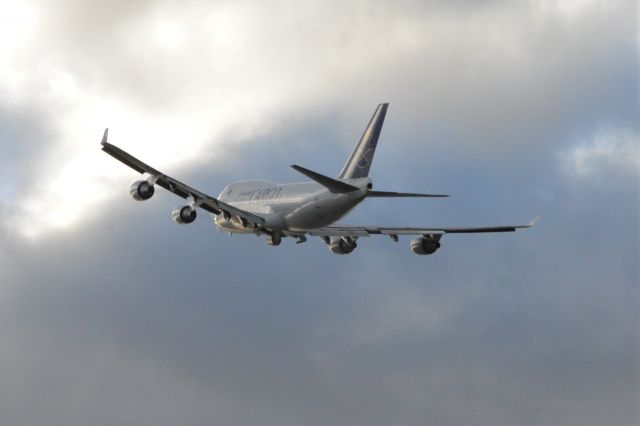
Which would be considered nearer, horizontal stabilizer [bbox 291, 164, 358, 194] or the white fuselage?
horizontal stabilizer [bbox 291, 164, 358, 194]

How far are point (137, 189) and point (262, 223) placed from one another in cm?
941

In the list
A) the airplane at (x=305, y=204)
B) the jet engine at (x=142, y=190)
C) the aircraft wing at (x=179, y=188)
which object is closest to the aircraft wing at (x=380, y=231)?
the airplane at (x=305, y=204)

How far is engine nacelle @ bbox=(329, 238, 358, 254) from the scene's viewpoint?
96.4 metres

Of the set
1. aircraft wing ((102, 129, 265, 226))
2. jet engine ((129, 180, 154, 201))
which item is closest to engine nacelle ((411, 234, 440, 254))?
aircraft wing ((102, 129, 265, 226))

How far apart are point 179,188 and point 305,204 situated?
27.7 feet

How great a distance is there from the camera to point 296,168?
7619 centimetres

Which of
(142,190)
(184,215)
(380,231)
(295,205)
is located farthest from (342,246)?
(142,190)

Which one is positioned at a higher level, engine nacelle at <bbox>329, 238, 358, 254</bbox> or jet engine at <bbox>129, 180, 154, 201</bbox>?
engine nacelle at <bbox>329, 238, 358, 254</bbox>

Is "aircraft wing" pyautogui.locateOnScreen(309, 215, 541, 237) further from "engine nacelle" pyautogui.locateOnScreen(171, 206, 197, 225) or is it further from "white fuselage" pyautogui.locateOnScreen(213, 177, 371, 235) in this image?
"engine nacelle" pyautogui.locateOnScreen(171, 206, 197, 225)

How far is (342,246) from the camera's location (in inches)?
3804

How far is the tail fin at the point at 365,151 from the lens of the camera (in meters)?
87.9

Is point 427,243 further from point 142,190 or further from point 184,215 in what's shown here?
point 142,190

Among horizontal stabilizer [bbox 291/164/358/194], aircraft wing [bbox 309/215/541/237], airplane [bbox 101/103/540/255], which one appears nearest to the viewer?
horizontal stabilizer [bbox 291/164/358/194]

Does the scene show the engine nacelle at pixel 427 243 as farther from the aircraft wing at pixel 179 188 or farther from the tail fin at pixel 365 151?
the aircraft wing at pixel 179 188
